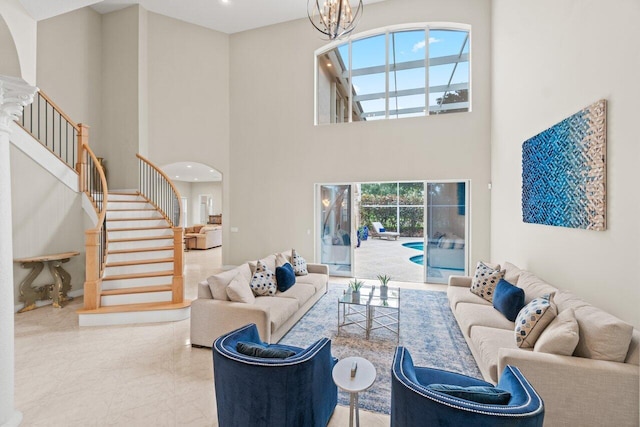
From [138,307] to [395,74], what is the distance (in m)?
6.74

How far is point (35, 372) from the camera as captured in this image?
114 inches

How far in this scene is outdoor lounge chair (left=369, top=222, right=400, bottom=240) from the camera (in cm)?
1343

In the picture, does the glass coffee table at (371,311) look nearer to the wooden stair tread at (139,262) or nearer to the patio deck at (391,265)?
the patio deck at (391,265)

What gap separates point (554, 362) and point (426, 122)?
16.7ft

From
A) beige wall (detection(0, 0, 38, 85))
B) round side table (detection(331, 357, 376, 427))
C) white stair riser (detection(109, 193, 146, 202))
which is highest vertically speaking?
beige wall (detection(0, 0, 38, 85))

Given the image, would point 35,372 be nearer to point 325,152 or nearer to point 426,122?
point 325,152

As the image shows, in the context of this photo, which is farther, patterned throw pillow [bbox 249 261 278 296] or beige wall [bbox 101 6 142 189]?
beige wall [bbox 101 6 142 189]

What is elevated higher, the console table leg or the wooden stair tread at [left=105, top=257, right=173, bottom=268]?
the wooden stair tread at [left=105, top=257, right=173, bottom=268]

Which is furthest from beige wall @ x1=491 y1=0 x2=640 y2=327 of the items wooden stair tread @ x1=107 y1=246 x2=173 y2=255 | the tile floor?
wooden stair tread @ x1=107 y1=246 x2=173 y2=255

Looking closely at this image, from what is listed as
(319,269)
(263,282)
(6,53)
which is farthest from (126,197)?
(319,269)

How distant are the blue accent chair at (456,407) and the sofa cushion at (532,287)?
6.29ft

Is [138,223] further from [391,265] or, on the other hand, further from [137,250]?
[391,265]

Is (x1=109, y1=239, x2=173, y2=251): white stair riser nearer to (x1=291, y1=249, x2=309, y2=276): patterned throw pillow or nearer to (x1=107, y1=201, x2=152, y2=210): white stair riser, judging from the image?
(x1=107, y1=201, x2=152, y2=210): white stair riser

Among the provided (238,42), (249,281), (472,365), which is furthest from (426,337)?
(238,42)
